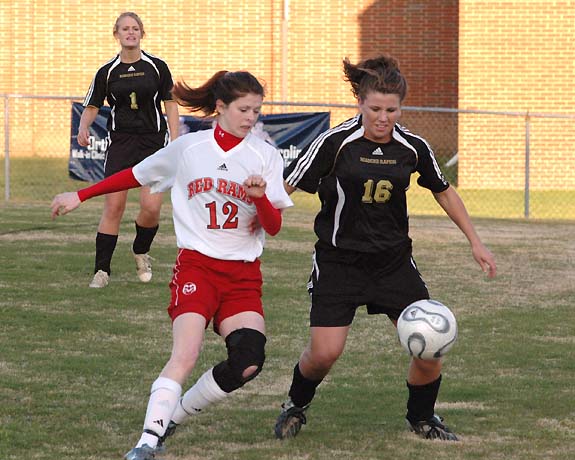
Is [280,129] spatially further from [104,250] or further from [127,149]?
[104,250]

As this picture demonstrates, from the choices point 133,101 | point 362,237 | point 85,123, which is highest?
point 133,101

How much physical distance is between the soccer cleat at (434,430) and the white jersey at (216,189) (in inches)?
44.9

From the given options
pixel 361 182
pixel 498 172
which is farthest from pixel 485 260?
pixel 498 172

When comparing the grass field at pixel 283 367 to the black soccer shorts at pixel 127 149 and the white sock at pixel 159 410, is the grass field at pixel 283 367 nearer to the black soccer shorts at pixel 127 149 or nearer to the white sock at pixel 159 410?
the white sock at pixel 159 410

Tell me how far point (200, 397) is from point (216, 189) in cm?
94

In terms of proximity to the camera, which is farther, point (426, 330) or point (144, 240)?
point (144, 240)

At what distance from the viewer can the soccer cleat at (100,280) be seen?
34.0ft

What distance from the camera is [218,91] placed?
18.6ft

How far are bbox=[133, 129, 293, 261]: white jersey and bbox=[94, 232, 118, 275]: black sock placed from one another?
4.75 meters

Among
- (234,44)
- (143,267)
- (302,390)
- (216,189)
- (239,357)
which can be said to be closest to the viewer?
(239,357)

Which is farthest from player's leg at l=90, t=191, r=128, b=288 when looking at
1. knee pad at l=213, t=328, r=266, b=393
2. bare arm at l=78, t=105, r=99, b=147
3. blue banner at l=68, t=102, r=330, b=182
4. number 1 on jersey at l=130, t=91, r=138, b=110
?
blue banner at l=68, t=102, r=330, b=182

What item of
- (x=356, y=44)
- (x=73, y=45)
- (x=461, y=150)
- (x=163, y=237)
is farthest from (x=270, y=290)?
(x=73, y=45)

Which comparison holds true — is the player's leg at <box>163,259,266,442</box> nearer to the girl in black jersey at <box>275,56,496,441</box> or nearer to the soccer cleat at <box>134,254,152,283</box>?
the girl in black jersey at <box>275,56,496,441</box>

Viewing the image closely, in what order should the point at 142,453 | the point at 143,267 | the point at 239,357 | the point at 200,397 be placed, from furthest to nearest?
the point at 143,267, the point at 200,397, the point at 239,357, the point at 142,453
